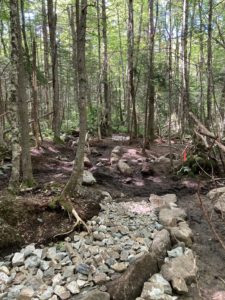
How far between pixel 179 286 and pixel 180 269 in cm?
35

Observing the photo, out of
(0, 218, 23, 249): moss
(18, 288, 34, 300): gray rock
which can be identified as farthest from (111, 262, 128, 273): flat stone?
(0, 218, 23, 249): moss

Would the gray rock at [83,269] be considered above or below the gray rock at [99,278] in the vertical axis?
above

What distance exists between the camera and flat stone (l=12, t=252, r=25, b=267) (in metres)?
3.97

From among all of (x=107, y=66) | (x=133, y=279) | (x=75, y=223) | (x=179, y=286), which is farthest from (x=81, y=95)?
(x=107, y=66)

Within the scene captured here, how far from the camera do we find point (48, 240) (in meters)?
4.52

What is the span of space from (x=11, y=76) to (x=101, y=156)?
6.05m

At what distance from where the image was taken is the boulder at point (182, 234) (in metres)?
5.05

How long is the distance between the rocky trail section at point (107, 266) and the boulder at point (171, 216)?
16cm

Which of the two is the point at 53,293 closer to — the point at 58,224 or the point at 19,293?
the point at 19,293

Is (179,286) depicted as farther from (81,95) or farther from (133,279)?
(81,95)

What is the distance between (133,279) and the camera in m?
3.88

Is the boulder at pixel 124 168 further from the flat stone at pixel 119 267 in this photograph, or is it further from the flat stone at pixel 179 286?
the flat stone at pixel 179 286

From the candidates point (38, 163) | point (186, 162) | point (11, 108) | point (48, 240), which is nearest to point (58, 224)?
point (48, 240)

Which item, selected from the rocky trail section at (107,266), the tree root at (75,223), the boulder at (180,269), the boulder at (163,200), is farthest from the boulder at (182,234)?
the tree root at (75,223)
